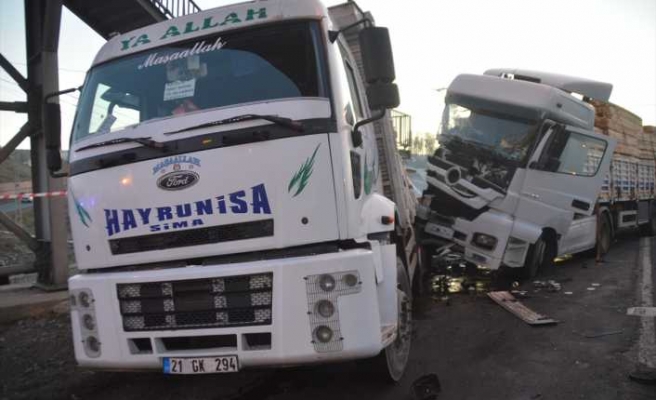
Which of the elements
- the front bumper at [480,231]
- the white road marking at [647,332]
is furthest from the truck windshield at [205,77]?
the front bumper at [480,231]

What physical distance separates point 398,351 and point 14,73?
639 centimetres

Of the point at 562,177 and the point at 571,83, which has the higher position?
the point at 571,83

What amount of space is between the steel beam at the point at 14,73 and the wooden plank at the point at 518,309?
689 centimetres

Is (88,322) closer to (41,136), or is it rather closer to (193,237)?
(193,237)

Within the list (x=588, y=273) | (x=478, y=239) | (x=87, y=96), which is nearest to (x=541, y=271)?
(x=588, y=273)

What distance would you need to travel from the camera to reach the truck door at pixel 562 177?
292 inches

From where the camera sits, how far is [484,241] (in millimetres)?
7363

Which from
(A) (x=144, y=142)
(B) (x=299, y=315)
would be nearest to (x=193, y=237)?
(A) (x=144, y=142)

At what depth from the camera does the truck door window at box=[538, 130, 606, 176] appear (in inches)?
294

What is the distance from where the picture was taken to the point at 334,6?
17.7ft

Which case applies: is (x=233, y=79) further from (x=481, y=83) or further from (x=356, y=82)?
(x=481, y=83)

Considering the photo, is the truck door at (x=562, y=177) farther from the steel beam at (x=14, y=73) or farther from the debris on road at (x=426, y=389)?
the steel beam at (x=14, y=73)

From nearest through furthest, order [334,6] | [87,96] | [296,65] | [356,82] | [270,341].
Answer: [270,341]
[296,65]
[87,96]
[356,82]
[334,6]

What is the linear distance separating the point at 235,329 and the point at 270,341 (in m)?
0.22
